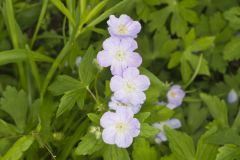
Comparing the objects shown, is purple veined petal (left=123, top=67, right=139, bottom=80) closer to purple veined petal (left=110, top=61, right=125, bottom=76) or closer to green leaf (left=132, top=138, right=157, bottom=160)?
purple veined petal (left=110, top=61, right=125, bottom=76)

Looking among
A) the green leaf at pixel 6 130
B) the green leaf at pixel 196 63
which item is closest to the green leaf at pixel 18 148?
the green leaf at pixel 6 130

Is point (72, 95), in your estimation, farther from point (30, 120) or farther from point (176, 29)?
point (176, 29)

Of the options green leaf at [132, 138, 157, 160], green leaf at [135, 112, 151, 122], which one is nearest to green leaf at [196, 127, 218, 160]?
green leaf at [132, 138, 157, 160]

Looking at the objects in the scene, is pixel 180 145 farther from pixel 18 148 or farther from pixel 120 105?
pixel 18 148

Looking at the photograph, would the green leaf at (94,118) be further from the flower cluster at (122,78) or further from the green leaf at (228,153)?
the green leaf at (228,153)

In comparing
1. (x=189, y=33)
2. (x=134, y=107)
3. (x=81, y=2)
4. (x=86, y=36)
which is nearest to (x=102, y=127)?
(x=134, y=107)
